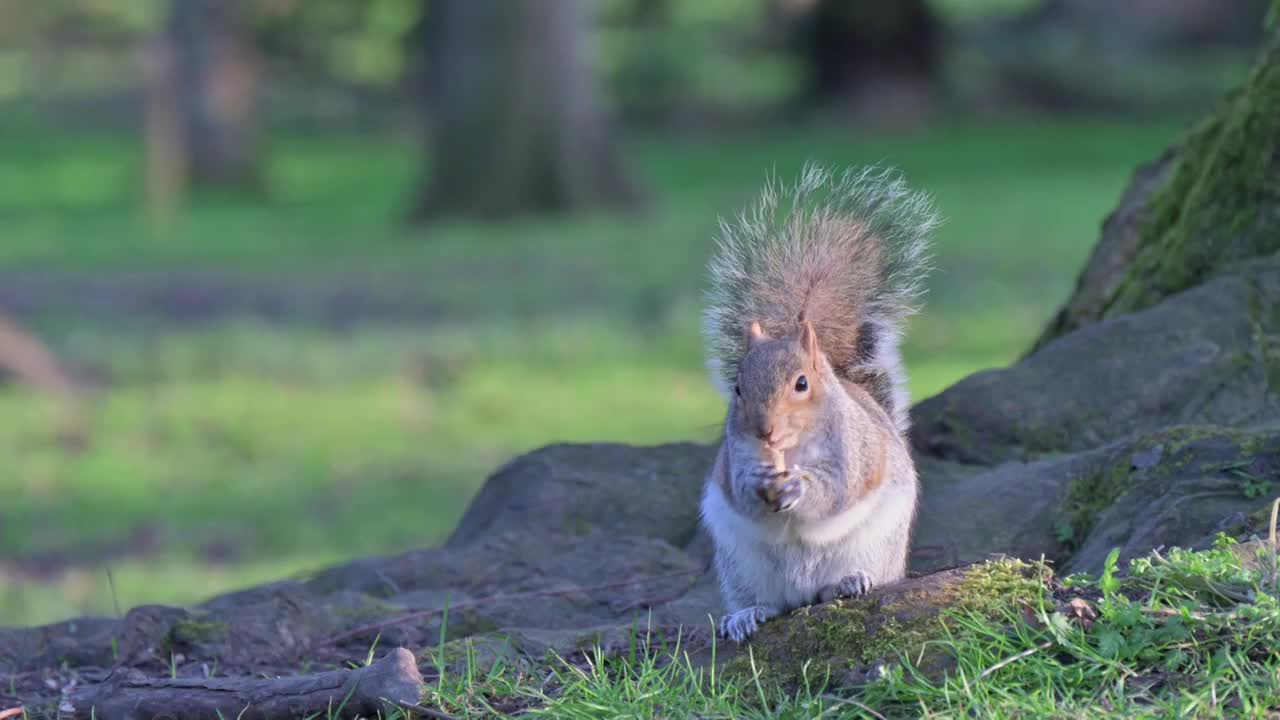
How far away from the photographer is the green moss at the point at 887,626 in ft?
10.1

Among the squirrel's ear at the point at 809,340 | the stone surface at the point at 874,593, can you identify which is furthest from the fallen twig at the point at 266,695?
the squirrel's ear at the point at 809,340

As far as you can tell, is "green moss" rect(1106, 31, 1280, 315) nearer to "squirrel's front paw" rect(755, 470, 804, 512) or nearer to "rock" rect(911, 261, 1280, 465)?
"rock" rect(911, 261, 1280, 465)

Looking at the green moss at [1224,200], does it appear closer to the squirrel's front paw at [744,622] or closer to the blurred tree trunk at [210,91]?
the squirrel's front paw at [744,622]

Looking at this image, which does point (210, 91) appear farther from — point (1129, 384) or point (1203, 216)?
point (1129, 384)

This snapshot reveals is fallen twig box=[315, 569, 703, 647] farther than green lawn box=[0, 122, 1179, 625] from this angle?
No

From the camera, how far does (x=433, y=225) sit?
18.2 meters

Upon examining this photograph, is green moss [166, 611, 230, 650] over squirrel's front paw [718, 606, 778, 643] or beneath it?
beneath

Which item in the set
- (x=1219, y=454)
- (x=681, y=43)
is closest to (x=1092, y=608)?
(x=1219, y=454)

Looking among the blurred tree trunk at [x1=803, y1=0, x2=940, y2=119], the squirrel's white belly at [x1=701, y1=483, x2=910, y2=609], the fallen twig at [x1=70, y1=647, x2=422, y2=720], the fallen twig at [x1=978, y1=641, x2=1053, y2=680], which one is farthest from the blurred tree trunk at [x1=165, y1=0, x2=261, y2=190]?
the fallen twig at [x1=978, y1=641, x2=1053, y2=680]

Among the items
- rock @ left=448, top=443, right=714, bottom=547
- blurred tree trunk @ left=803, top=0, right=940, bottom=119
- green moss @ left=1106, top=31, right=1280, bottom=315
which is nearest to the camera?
rock @ left=448, top=443, right=714, bottom=547

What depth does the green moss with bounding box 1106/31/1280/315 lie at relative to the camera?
4.74 meters

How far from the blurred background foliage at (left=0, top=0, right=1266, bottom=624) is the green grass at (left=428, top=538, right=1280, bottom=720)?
217 cm

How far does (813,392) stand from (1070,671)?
2.27 feet

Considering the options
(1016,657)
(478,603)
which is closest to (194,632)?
(478,603)
